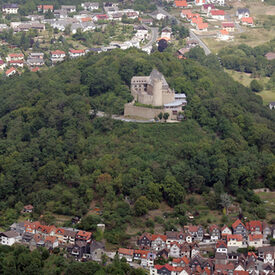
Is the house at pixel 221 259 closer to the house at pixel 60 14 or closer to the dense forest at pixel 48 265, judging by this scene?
the dense forest at pixel 48 265

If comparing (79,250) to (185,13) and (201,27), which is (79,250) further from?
(185,13)

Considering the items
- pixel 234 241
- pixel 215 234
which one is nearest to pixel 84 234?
pixel 215 234

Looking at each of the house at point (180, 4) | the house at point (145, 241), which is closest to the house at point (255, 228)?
the house at point (145, 241)

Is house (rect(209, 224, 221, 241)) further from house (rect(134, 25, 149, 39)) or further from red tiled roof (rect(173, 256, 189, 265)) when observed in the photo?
house (rect(134, 25, 149, 39))

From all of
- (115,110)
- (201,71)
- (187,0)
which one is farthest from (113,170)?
(187,0)

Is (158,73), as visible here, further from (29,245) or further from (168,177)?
(29,245)

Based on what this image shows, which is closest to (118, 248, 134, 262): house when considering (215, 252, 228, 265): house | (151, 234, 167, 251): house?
(151, 234, 167, 251): house
